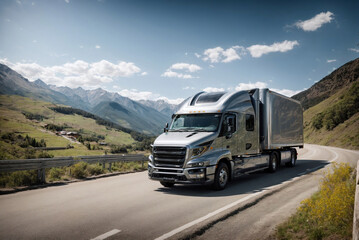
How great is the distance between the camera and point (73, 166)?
1209 centimetres

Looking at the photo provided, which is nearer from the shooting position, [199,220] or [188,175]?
[199,220]

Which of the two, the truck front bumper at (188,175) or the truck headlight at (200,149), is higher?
the truck headlight at (200,149)

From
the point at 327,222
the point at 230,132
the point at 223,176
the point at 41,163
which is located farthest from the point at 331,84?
the point at 327,222

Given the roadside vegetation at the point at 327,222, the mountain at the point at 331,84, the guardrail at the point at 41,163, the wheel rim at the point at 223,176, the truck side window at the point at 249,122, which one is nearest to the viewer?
the roadside vegetation at the point at 327,222

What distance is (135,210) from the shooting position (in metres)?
6.44

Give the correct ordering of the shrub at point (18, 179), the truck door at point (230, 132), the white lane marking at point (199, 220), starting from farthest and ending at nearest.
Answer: the shrub at point (18, 179)
the truck door at point (230, 132)
the white lane marking at point (199, 220)

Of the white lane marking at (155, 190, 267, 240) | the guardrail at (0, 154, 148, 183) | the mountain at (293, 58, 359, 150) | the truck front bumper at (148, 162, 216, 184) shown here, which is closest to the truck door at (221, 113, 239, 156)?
the truck front bumper at (148, 162, 216, 184)

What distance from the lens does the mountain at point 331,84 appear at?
5421 inches

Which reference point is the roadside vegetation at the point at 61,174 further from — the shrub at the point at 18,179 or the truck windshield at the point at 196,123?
the truck windshield at the point at 196,123

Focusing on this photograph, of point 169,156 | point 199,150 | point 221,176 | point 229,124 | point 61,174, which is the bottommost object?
point 61,174

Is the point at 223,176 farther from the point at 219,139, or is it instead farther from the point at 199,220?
the point at 199,220

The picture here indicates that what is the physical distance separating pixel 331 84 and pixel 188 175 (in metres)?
173

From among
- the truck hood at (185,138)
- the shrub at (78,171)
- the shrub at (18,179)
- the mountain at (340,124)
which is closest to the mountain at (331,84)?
the mountain at (340,124)

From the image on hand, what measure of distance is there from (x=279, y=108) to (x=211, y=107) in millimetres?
5365
